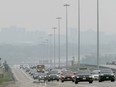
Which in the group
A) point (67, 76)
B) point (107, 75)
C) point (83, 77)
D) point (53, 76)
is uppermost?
point (107, 75)

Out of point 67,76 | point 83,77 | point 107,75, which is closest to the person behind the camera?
point 83,77

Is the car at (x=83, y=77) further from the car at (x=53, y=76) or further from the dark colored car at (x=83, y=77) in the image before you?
the car at (x=53, y=76)

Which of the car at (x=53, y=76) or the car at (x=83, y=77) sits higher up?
the car at (x=83, y=77)

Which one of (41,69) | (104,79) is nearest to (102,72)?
(104,79)

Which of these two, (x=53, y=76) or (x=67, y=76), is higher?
(x=67, y=76)

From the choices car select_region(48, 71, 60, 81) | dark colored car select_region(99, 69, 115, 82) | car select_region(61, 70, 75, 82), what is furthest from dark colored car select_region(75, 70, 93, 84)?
car select_region(48, 71, 60, 81)

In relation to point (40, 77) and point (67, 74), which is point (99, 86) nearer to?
point (67, 74)

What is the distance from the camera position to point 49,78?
3482 inches

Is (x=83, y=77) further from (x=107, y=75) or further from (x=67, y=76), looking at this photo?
(x=67, y=76)

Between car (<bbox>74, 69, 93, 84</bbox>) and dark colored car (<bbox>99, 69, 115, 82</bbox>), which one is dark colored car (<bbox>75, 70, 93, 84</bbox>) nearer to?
car (<bbox>74, 69, 93, 84</bbox>)

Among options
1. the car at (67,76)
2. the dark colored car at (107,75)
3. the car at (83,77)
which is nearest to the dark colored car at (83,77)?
the car at (83,77)

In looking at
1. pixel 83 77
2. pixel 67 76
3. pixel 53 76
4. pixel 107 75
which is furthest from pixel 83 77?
pixel 53 76

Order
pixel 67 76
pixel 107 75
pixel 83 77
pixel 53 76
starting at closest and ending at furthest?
1. pixel 83 77
2. pixel 107 75
3. pixel 67 76
4. pixel 53 76

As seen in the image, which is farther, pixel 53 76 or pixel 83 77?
pixel 53 76
